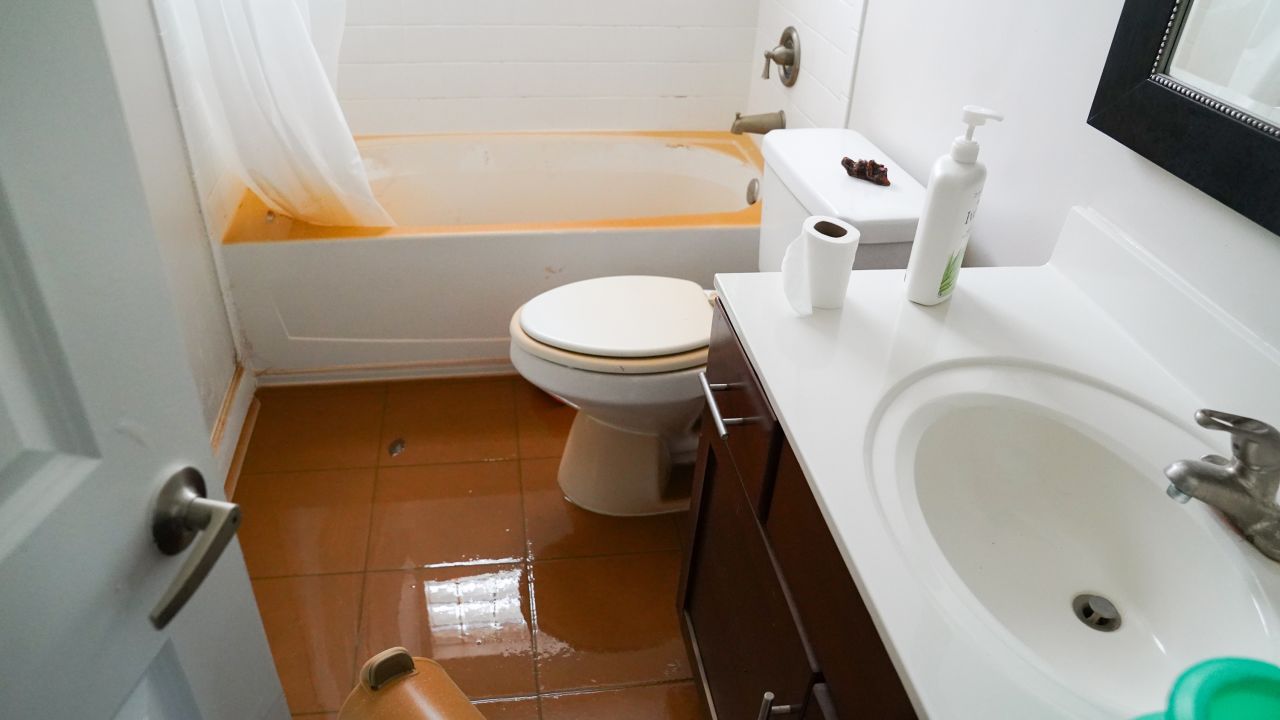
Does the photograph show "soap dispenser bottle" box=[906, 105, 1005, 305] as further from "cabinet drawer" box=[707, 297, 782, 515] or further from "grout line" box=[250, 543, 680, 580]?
"grout line" box=[250, 543, 680, 580]

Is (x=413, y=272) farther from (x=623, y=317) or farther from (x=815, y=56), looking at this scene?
(x=815, y=56)

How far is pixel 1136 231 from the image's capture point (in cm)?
109

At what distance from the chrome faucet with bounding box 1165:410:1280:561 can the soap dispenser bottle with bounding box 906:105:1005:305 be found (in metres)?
0.39

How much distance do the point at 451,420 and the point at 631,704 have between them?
0.96m

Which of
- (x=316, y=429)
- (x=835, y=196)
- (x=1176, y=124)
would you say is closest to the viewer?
(x=1176, y=124)

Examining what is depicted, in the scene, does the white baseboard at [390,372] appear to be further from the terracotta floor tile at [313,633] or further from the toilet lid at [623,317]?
the terracotta floor tile at [313,633]

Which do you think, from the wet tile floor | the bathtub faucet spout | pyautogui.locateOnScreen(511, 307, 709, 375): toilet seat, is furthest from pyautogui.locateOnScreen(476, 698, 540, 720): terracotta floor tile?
the bathtub faucet spout

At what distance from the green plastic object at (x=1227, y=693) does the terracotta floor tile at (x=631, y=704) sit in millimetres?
1106

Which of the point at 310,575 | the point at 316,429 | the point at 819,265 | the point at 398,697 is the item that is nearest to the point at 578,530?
the point at 310,575

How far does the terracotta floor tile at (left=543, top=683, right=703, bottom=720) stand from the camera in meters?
1.54

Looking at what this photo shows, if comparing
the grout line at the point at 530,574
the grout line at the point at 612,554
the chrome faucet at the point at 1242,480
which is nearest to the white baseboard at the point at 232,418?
the grout line at the point at 530,574

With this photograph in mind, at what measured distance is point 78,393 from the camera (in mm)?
517

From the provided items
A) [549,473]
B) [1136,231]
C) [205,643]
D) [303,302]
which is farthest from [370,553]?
[1136,231]

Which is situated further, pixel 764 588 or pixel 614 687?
pixel 614 687
